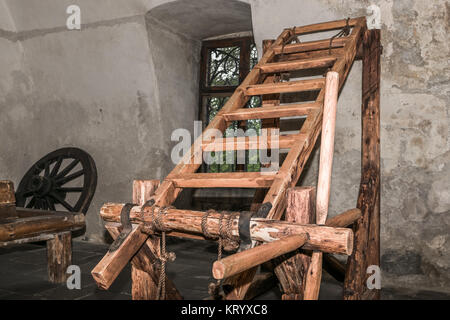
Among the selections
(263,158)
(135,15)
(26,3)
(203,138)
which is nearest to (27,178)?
(26,3)

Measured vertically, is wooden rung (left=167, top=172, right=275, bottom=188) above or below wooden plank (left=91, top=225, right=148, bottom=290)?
above

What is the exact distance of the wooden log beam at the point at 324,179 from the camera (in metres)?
1.83

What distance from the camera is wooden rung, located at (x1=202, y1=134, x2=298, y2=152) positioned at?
2295 mm

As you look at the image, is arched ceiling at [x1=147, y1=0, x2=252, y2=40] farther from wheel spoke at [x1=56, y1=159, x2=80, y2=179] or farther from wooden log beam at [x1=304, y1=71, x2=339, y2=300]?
wooden log beam at [x1=304, y1=71, x2=339, y2=300]

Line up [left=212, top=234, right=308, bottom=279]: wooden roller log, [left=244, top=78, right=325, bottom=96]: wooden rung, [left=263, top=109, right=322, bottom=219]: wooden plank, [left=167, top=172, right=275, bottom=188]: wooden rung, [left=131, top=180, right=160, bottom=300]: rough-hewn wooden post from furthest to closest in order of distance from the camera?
[left=244, top=78, right=325, bottom=96]: wooden rung → [left=131, top=180, right=160, bottom=300]: rough-hewn wooden post → [left=167, top=172, right=275, bottom=188]: wooden rung → [left=263, top=109, right=322, bottom=219]: wooden plank → [left=212, top=234, right=308, bottom=279]: wooden roller log

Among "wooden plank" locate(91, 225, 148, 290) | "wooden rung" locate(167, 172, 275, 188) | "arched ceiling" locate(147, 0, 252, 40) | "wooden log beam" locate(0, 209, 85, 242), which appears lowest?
"wooden log beam" locate(0, 209, 85, 242)

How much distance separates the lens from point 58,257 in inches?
142

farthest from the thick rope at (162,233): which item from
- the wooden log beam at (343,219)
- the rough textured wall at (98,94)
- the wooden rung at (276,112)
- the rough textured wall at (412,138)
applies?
the rough textured wall at (98,94)

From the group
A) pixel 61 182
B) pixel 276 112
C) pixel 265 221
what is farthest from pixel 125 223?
pixel 61 182

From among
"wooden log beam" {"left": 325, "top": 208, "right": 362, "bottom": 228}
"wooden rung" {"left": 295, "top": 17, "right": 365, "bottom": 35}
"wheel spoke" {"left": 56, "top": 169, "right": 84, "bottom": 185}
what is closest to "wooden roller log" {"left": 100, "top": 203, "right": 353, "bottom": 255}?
"wooden log beam" {"left": 325, "top": 208, "right": 362, "bottom": 228}

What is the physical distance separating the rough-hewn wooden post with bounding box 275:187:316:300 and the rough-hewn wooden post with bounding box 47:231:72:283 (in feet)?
7.73

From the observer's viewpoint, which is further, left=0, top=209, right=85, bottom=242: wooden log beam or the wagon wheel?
the wagon wheel

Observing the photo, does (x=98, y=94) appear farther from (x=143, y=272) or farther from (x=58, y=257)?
(x=143, y=272)

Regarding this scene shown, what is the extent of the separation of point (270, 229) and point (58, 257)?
259 cm
